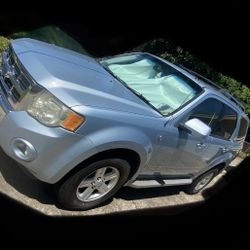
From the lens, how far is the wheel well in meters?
3.88

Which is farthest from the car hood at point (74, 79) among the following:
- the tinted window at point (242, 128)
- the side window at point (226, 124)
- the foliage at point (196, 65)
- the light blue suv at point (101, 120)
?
the foliage at point (196, 65)

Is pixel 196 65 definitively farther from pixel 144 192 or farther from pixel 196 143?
pixel 196 143

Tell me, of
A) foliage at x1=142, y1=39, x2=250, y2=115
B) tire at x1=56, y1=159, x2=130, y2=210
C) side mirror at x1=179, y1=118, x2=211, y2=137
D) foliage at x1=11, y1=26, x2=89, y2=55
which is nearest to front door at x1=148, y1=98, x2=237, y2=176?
side mirror at x1=179, y1=118, x2=211, y2=137

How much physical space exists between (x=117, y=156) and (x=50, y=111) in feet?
2.83

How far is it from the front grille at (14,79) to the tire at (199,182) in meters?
3.31

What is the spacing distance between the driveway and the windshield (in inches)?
51.7

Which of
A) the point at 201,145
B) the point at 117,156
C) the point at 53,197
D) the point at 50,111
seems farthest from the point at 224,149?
the point at 50,111

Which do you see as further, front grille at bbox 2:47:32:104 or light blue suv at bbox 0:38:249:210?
front grille at bbox 2:47:32:104

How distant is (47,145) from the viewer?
3.64m

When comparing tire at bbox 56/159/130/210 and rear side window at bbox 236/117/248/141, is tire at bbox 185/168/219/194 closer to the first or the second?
rear side window at bbox 236/117/248/141

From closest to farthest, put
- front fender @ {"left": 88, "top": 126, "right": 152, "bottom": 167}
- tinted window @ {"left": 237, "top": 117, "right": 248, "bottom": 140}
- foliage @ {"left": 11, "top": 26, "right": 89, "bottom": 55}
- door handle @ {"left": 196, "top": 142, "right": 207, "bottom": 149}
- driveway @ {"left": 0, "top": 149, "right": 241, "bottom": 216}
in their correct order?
A: front fender @ {"left": 88, "top": 126, "right": 152, "bottom": 167} < driveway @ {"left": 0, "top": 149, "right": 241, "bottom": 216} < door handle @ {"left": 196, "top": 142, "right": 207, "bottom": 149} < tinted window @ {"left": 237, "top": 117, "right": 248, "bottom": 140} < foliage @ {"left": 11, "top": 26, "right": 89, "bottom": 55}

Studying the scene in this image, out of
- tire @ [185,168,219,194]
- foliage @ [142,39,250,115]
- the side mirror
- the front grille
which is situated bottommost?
tire @ [185,168,219,194]

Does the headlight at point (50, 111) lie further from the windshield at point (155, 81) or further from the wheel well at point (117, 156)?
the windshield at point (155, 81)

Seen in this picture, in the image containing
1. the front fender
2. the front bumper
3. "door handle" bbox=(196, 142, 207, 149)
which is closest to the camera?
the front bumper
